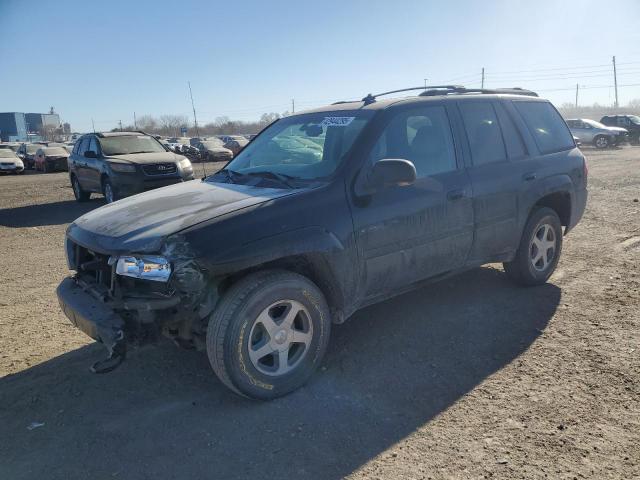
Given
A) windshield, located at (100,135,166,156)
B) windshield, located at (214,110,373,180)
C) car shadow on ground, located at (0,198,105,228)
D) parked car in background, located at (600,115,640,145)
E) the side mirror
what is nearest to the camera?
the side mirror

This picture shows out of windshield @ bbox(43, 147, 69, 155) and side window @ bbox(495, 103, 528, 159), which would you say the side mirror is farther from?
windshield @ bbox(43, 147, 69, 155)

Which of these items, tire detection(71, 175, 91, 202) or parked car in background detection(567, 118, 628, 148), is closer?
tire detection(71, 175, 91, 202)

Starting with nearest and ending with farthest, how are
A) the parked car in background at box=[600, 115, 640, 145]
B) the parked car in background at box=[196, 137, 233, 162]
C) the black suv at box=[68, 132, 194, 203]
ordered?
the black suv at box=[68, 132, 194, 203] < the parked car in background at box=[196, 137, 233, 162] < the parked car in background at box=[600, 115, 640, 145]

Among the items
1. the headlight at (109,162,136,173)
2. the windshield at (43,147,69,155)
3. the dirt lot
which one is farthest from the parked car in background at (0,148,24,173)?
the dirt lot

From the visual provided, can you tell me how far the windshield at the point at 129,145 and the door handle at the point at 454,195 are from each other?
1010 centimetres

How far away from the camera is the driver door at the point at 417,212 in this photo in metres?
3.60

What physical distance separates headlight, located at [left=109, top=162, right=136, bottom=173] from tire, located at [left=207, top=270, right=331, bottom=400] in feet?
29.8

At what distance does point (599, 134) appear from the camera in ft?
95.5

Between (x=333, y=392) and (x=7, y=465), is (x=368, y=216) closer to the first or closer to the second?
(x=333, y=392)

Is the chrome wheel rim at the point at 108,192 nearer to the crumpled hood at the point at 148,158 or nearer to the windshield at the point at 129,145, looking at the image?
the crumpled hood at the point at 148,158

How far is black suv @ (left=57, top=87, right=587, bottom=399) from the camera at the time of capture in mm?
3004

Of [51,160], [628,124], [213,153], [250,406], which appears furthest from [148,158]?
[628,124]

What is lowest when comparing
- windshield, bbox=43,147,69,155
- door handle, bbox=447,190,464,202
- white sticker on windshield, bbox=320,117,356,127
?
door handle, bbox=447,190,464,202

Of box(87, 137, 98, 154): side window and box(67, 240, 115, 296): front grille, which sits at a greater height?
box(87, 137, 98, 154): side window
